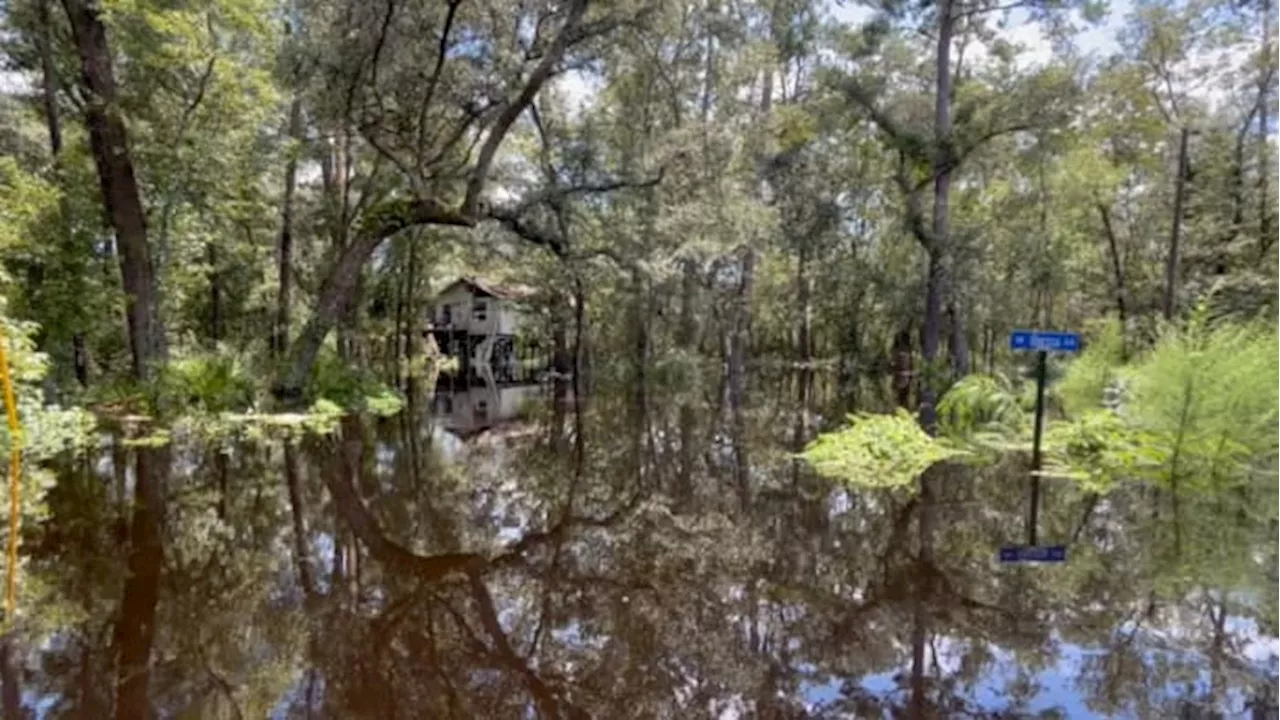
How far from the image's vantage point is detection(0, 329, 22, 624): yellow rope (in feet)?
13.7

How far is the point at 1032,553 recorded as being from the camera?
5.35m

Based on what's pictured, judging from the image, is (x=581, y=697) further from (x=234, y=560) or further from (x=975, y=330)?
A: (x=975, y=330)

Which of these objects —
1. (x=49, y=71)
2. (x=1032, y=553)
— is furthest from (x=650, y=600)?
(x=49, y=71)

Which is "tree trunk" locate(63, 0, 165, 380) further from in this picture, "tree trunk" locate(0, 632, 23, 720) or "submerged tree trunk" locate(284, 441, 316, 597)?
"tree trunk" locate(0, 632, 23, 720)

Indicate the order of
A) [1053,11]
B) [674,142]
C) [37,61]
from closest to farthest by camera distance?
[37,61] → [1053,11] → [674,142]

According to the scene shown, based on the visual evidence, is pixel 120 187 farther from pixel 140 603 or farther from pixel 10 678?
pixel 10 678

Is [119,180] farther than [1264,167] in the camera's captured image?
No

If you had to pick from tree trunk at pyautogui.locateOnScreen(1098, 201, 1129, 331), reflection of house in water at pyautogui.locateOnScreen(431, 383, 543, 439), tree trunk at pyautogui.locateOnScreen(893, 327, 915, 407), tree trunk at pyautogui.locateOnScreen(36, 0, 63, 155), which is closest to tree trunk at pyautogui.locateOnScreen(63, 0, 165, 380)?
tree trunk at pyautogui.locateOnScreen(36, 0, 63, 155)

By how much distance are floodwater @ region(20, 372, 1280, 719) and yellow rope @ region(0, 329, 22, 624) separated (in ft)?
0.29

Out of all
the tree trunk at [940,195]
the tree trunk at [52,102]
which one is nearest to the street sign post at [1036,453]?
the tree trunk at [940,195]

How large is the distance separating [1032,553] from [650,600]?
2717mm

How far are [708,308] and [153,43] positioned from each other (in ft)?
91.7

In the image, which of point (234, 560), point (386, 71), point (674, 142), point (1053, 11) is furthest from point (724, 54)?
point (234, 560)

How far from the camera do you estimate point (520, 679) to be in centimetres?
352
